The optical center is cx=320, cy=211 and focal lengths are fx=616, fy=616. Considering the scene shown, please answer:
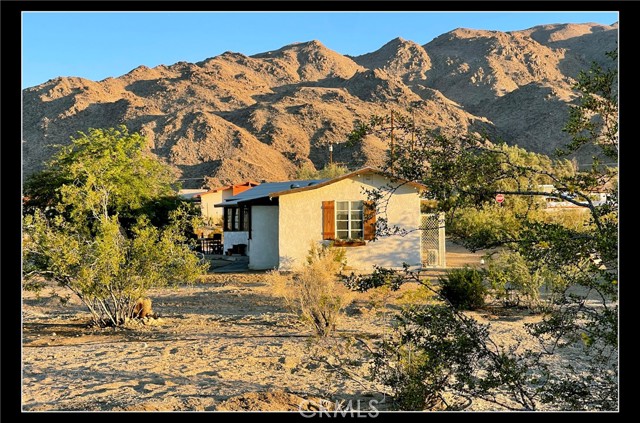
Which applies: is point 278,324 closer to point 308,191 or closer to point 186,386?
point 186,386

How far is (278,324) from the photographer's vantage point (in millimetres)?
11586

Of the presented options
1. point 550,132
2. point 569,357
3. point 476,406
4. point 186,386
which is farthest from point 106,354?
point 550,132

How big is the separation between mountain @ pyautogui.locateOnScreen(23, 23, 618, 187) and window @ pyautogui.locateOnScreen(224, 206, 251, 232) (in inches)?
1439

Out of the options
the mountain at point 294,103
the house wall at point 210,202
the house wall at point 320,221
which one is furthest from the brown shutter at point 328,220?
the mountain at point 294,103

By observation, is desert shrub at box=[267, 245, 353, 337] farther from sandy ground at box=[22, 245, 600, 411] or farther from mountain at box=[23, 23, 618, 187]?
mountain at box=[23, 23, 618, 187]

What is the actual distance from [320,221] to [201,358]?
33.3ft

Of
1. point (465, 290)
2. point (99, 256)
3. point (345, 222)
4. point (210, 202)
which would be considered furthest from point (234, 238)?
point (210, 202)

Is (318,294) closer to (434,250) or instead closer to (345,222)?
(345,222)

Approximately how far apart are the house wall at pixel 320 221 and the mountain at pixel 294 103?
43.6 metres

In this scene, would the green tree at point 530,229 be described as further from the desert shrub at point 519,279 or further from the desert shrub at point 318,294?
the desert shrub at point 519,279

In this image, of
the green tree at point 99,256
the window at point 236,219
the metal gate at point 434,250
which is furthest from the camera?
the window at point 236,219

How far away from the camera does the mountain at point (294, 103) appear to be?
238 ft

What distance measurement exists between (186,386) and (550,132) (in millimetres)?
77618

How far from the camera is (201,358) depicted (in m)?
8.98
